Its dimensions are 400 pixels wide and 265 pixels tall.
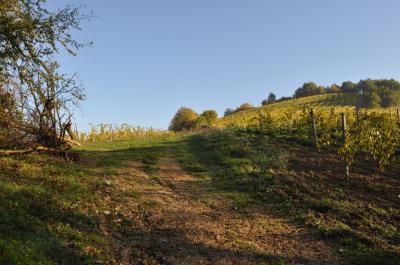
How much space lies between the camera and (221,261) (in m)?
10.1

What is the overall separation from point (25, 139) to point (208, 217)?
8505 millimetres

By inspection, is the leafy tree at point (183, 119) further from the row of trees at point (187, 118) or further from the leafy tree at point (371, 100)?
the leafy tree at point (371, 100)

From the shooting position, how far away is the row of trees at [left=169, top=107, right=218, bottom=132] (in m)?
53.5

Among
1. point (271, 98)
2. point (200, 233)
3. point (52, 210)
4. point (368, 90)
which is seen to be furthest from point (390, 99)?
point (52, 210)

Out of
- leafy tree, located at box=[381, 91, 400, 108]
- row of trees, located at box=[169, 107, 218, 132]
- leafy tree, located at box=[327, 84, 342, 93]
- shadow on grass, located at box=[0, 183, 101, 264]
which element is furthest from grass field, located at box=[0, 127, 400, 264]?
leafy tree, located at box=[327, 84, 342, 93]

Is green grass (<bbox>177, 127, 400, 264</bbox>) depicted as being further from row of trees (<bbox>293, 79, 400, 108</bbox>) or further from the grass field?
row of trees (<bbox>293, 79, 400, 108</bbox>)

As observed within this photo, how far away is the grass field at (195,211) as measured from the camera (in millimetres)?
9867

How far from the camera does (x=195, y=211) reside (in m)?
13.5

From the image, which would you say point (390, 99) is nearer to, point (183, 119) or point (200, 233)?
point (183, 119)

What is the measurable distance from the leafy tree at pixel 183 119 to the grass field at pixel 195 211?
3376 centimetres

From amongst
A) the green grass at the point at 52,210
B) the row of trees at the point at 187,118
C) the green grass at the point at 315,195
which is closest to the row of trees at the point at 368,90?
the row of trees at the point at 187,118

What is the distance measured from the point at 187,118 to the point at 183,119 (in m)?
0.66

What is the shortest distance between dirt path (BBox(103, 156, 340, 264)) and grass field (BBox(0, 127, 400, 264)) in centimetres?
3

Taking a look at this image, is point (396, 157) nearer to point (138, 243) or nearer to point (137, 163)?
point (137, 163)
